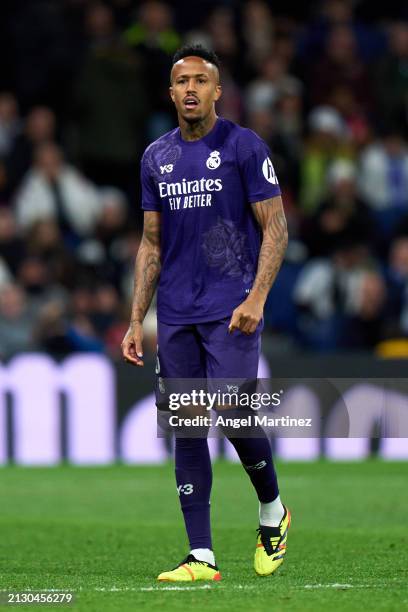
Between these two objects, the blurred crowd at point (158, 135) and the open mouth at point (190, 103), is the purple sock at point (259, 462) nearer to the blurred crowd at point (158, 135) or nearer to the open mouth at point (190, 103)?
the open mouth at point (190, 103)

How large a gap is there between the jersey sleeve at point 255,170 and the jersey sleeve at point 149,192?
1.36 ft

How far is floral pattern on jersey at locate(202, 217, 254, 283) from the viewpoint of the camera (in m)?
6.84

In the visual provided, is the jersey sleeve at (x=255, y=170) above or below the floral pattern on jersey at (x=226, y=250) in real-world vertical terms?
above

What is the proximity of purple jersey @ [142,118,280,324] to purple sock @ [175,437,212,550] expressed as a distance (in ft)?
1.82

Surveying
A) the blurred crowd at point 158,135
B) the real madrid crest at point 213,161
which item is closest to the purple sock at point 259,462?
the real madrid crest at point 213,161

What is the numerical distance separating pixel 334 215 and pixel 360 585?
916 centimetres

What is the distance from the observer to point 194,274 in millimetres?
6875

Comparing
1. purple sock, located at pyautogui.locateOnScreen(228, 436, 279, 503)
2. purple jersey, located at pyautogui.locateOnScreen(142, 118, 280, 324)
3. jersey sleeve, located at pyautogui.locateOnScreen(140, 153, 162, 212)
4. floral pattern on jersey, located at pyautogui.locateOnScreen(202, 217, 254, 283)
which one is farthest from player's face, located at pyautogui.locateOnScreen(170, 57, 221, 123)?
purple sock, located at pyautogui.locateOnScreen(228, 436, 279, 503)

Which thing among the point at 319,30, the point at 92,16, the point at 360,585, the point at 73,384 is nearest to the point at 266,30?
the point at 319,30

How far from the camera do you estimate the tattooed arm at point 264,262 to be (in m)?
6.62

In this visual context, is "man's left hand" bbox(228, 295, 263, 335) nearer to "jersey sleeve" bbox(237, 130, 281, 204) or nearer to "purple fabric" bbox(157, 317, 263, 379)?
"purple fabric" bbox(157, 317, 263, 379)

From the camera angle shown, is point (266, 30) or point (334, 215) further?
point (266, 30)

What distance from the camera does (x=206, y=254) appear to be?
270 inches

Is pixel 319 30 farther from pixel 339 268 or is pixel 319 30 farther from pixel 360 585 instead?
pixel 360 585
